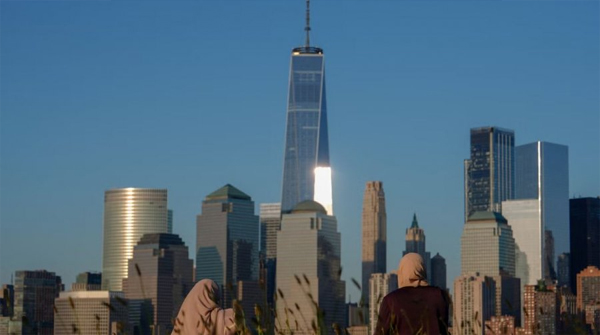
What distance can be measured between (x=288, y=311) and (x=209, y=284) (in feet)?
8.06

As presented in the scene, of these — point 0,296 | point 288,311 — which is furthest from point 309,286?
point 0,296

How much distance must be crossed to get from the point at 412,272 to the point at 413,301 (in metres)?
0.35

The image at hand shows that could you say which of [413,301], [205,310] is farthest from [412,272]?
[205,310]

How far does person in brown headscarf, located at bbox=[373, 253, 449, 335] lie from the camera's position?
8453 millimetres

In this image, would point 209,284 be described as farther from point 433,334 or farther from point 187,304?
point 433,334

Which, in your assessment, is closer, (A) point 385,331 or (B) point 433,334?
(A) point 385,331

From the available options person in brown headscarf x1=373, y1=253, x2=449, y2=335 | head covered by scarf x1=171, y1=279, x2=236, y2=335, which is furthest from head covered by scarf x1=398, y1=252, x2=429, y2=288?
head covered by scarf x1=171, y1=279, x2=236, y2=335

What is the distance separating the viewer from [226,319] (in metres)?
9.09

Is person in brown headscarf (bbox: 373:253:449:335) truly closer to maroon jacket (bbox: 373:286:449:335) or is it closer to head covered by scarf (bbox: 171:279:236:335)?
maroon jacket (bbox: 373:286:449:335)

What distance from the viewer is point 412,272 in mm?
8688

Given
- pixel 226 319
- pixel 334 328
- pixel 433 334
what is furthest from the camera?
pixel 226 319

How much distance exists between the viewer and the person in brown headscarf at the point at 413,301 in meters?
8.45

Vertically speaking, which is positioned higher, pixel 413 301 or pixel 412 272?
pixel 412 272

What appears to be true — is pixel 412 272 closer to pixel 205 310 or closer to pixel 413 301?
pixel 413 301
